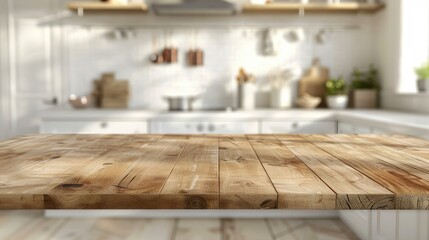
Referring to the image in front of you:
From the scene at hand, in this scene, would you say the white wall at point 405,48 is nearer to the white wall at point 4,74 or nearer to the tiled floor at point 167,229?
the tiled floor at point 167,229

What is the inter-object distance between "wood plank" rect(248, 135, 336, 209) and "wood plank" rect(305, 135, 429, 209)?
14cm

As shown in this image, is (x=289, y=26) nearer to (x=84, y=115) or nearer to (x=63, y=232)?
(x=84, y=115)

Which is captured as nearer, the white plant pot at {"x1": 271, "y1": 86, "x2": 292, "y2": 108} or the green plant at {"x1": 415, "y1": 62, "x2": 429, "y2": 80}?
the green plant at {"x1": 415, "y1": 62, "x2": 429, "y2": 80}

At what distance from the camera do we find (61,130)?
12.3 feet

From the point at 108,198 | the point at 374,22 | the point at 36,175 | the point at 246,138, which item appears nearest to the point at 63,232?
the point at 246,138

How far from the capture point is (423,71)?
→ 354 centimetres

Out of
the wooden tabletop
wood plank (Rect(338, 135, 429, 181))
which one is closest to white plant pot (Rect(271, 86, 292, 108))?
wood plank (Rect(338, 135, 429, 181))

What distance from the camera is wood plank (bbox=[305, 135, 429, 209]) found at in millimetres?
903

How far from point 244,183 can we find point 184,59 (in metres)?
3.56

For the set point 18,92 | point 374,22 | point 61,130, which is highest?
point 374,22

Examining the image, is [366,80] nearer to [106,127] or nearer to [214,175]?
[106,127]

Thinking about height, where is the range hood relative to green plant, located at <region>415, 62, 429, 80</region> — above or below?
above

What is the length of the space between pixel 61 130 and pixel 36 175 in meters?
2.79

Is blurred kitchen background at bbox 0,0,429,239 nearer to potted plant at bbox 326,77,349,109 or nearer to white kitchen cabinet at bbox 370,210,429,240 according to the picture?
potted plant at bbox 326,77,349,109
